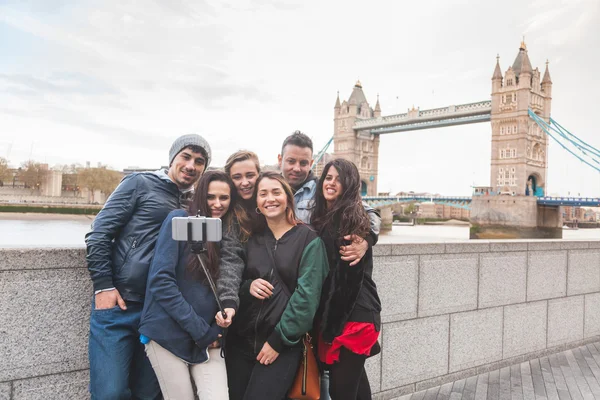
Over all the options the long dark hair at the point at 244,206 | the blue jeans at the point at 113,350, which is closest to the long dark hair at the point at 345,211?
the long dark hair at the point at 244,206

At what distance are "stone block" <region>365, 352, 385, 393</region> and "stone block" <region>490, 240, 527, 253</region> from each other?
107 cm

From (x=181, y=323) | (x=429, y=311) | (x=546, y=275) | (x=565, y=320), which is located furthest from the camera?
(x=565, y=320)

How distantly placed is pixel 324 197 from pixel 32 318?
1.19 meters

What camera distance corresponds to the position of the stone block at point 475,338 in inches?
115

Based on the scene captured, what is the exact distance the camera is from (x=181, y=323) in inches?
58.9

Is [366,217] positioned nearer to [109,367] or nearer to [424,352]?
[109,367]

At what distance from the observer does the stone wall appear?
68.8 inches

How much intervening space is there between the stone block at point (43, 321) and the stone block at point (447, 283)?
1829mm

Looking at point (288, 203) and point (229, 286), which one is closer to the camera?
point (229, 286)

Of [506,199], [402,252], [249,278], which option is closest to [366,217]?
[249,278]

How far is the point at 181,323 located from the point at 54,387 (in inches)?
29.3

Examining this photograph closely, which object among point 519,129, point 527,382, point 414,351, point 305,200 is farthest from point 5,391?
point 519,129

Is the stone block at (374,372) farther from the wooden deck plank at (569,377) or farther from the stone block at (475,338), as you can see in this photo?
the wooden deck plank at (569,377)

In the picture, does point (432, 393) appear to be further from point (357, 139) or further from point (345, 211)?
point (357, 139)
